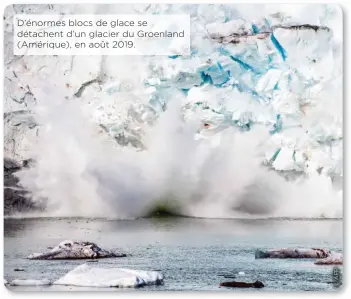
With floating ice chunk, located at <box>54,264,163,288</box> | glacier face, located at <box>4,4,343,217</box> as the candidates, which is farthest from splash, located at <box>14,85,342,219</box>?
floating ice chunk, located at <box>54,264,163,288</box>

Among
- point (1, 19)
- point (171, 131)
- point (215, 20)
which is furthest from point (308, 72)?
point (1, 19)

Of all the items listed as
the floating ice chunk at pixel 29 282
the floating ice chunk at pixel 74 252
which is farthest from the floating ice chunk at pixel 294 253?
the floating ice chunk at pixel 29 282

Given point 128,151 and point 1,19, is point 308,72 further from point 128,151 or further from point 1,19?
point 1,19

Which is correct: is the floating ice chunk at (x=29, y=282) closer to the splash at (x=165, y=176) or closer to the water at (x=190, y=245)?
the water at (x=190, y=245)

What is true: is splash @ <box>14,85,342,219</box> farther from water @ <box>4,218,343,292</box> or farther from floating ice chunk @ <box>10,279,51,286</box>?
floating ice chunk @ <box>10,279,51,286</box>

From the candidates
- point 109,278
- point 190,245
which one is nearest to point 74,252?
point 109,278

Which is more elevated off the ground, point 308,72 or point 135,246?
point 308,72
